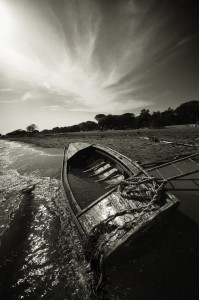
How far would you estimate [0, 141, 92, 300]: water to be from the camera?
12.2 feet

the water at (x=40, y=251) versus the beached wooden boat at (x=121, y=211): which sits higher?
the beached wooden boat at (x=121, y=211)

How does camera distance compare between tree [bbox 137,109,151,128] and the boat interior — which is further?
tree [bbox 137,109,151,128]

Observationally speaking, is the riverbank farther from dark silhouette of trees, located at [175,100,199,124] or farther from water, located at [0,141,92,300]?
dark silhouette of trees, located at [175,100,199,124]

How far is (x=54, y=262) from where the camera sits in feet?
14.4

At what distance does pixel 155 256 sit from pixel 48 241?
3.15 meters

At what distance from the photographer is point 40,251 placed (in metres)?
4.78

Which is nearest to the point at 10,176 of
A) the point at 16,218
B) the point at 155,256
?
the point at 16,218

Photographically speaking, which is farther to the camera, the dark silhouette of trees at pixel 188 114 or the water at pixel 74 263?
the dark silhouette of trees at pixel 188 114

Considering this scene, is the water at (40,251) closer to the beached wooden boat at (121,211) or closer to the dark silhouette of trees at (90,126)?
the beached wooden boat at (121,211)

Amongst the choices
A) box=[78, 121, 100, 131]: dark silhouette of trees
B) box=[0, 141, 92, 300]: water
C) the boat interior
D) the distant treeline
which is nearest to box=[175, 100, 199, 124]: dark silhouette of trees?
the distant treeline

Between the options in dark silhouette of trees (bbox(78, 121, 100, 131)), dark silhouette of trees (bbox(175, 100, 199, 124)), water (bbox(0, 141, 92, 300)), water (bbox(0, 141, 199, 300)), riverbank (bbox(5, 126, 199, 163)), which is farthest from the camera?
dark silhouette of trees (bbox(78, 121, 100, 131))

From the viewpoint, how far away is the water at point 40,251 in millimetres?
3705

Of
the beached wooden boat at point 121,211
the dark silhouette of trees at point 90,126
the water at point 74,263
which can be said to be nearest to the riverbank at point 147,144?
the beached wooden boat at point 121,211

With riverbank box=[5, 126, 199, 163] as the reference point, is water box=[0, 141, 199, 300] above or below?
below
